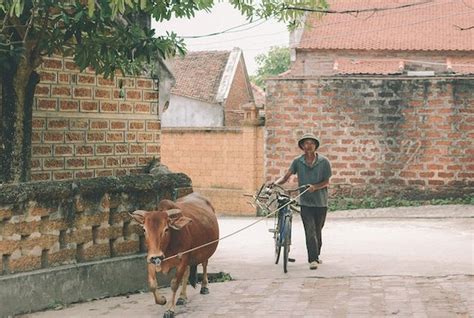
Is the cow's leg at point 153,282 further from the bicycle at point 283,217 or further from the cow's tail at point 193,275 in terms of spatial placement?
the bicycle at point 283,217

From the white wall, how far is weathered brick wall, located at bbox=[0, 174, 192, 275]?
30235 millimetres

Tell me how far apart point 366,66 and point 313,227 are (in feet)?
76.5

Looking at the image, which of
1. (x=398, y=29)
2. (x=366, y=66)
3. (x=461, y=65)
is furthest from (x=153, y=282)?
(x=398, y=29)

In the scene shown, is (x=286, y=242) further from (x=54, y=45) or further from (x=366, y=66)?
(x=366, y=66)

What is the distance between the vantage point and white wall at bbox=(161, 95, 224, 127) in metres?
40.5

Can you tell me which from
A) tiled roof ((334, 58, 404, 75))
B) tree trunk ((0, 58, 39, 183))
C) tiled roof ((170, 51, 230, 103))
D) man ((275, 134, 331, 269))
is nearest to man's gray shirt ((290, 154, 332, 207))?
man ((275, 134, 331, 269))

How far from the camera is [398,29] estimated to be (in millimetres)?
35594

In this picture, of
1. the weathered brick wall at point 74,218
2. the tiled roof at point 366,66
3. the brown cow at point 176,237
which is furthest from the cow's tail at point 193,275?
the tiled roof at point 366,66

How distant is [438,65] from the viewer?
33906 mm

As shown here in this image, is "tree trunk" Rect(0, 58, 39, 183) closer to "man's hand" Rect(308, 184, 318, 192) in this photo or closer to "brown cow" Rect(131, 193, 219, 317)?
"brown cow" Rect(131, 193, 219, 317)

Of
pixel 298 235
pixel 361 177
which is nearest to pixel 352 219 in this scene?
pixel 361 177

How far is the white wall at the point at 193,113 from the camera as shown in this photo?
4050cm

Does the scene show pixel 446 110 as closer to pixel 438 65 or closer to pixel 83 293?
pixel 83 293

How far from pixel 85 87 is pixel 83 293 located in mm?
2561
